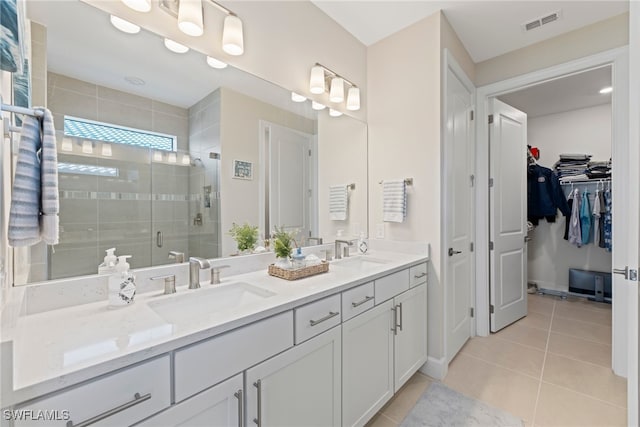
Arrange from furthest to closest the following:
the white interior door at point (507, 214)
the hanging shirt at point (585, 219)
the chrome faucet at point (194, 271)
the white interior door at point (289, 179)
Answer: the hanging shirt at point (585, 219), the white interior door at point (507, 214), the white interior door at point (289, 179), the chrome faucet at point (194, 271)

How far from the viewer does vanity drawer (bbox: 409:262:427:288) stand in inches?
77.1

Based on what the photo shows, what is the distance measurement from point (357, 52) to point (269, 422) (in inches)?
105

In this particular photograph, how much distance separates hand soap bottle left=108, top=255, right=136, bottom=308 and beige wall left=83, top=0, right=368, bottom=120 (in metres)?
1.10

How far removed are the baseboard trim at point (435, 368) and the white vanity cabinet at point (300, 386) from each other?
108cm

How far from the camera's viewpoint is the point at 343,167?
7.88 feet

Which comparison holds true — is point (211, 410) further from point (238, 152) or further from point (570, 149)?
point (570, 149)

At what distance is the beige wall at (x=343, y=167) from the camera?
7.30ft

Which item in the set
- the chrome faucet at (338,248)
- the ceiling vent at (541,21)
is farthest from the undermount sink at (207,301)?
the ceiling vent at (541,21)

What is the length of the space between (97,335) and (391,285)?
1439mm

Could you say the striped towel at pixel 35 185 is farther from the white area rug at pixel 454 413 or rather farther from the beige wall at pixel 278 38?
the white area rug at pixel 454 413

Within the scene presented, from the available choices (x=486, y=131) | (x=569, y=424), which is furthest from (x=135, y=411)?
(x=486, y=131)

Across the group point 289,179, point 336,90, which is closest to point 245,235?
point 289,179

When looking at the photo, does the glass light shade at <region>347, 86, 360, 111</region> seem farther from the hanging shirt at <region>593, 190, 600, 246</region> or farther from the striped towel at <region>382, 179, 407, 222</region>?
the hanging shirt at <region>593, 190, 600, 246</region>

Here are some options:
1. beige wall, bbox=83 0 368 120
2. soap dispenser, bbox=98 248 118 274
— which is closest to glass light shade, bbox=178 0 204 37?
beige wall, bbox=83 0 368 120
